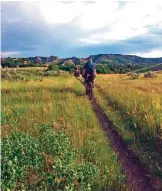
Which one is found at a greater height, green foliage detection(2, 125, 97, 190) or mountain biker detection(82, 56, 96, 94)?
mountain biker detection(82, 56, 96, 94)

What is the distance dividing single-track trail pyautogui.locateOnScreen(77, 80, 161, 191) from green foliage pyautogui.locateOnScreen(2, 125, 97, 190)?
1006 millimetres

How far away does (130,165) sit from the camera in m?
7.59

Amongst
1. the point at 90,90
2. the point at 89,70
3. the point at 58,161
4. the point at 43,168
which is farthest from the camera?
the point at 89,70

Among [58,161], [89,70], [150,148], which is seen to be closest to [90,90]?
[89,70]

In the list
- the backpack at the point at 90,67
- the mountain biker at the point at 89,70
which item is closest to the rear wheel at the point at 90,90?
the mountain biker at the point at 89,70

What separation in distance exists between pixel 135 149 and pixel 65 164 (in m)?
2.96

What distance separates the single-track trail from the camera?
6.62 metres

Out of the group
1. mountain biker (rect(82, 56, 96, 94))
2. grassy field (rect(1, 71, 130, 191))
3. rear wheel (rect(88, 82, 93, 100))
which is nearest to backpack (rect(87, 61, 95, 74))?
mountain biker (rect(82, 56, 96, 94))

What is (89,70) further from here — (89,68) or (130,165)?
(130,165)

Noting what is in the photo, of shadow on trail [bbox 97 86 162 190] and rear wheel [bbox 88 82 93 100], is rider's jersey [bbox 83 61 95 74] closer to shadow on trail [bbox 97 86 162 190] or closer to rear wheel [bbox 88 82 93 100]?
rear wheel [bbox 88 82 93 100]

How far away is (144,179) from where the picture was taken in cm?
687

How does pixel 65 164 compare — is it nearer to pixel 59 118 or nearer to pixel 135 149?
pixel 135 149

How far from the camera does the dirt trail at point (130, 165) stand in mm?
6617

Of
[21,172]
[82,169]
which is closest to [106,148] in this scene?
[82,169]
